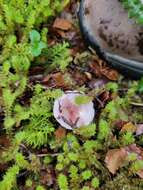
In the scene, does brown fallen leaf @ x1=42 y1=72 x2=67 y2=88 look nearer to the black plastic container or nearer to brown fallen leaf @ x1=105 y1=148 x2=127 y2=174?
the black plastic container

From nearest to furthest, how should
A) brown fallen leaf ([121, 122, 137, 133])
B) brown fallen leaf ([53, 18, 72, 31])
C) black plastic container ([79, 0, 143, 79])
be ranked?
1. brown fallen leaf ([121, 122, 137, 133])
2. black plastic container ([79, 0, 143, 79])
3. brown fallen leaf ([53, 18, 72, 31])

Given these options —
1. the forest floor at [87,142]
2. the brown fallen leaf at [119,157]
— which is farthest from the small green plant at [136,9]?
the brown fallen leaf at [119,157]

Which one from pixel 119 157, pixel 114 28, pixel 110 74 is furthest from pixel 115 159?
pixel 114 28

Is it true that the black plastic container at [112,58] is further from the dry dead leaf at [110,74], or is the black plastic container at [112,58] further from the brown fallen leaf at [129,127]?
the brown fallen leaf at [129,127]

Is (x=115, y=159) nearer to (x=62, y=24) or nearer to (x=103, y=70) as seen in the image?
(x=103, y=70)

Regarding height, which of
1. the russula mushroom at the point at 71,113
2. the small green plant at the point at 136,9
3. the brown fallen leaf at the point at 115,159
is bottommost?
the brown fallen leaf at the point at 115,159

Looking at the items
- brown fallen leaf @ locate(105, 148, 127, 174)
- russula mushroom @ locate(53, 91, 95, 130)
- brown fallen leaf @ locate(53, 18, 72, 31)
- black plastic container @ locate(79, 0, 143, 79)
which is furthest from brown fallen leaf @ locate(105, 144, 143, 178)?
brown fallen leaf @ locate(53, 18, 72, 31)

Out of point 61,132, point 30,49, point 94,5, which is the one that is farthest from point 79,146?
point 94,5
